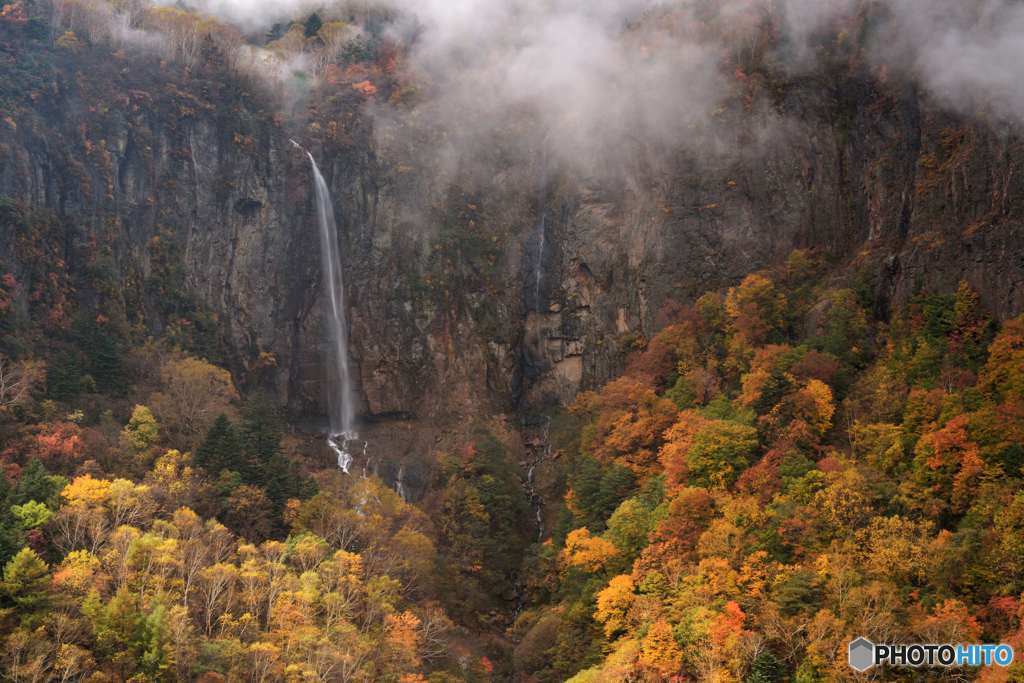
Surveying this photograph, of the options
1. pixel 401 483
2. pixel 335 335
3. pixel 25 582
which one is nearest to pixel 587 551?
pixel 401 483

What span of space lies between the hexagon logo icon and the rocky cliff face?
999 inches

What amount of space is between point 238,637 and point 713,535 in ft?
65.8

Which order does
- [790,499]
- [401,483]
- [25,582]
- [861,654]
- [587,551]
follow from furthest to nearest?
[401,483] < [587,551] < [790,499] < [861,654] < [25,582]

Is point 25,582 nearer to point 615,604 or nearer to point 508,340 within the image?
point 615,604

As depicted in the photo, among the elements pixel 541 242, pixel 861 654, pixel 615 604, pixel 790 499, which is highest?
pixel 541 242

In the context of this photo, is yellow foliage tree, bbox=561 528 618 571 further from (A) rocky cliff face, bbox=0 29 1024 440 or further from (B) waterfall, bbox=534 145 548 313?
(B) waterfall, bbox=534 145 548 313

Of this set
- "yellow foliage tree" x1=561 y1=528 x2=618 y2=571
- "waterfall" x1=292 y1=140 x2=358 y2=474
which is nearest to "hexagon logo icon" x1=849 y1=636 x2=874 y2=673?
"yellow foliage tree" x1=561 y1=528 x2=618 y2=571

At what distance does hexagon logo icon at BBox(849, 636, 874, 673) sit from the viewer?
35.0m

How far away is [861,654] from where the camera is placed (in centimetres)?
3534

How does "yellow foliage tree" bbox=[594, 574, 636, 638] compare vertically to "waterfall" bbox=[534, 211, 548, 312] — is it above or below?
below

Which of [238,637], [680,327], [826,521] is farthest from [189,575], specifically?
[680,327]

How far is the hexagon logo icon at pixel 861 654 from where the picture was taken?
35031 millimetres

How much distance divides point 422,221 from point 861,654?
44085 mm

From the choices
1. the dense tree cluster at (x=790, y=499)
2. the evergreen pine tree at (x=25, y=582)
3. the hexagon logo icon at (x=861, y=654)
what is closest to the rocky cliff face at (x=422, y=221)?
the dense tree cluster at (x=790, y=499)
